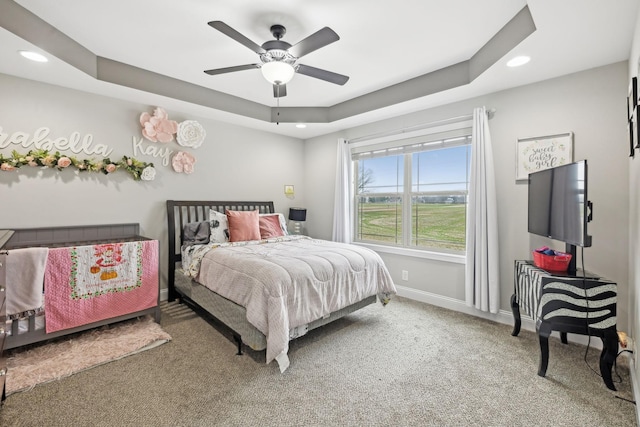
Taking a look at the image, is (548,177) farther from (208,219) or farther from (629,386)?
(208,219)

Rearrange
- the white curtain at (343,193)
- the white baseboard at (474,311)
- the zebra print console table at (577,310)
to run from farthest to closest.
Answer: the white curtain at (343,193) → the white baseboard at (474,311) → the zebra print console table at (577,310)

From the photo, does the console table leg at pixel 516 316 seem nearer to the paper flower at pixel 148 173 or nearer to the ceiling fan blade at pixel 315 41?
the ceiling fan blade at pixel 315 41

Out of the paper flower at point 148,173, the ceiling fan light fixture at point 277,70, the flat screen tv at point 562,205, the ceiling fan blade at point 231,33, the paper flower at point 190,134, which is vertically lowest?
the flat screen tv at point 562,205

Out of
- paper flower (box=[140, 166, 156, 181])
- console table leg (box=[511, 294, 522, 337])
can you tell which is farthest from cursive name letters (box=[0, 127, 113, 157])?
console table leg (box=[511, 294, 522, 337])

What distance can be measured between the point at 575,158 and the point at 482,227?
97 cm

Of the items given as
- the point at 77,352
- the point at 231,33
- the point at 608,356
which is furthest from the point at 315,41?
the point at 77,352

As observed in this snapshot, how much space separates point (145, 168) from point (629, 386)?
474 cm

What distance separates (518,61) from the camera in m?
2.35

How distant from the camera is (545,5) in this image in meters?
1.70

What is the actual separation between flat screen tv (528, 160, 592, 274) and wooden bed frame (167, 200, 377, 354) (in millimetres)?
1694

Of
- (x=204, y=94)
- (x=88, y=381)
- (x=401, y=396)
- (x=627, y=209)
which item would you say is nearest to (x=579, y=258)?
(x=627, y=209)

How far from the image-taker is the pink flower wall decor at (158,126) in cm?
338

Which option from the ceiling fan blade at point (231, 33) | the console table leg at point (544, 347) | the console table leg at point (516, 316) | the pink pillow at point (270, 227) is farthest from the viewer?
the pink pillow at point (270, 227)

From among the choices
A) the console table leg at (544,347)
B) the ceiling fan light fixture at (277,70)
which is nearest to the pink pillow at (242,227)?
the ceiling fan light fixture at (277,70)
